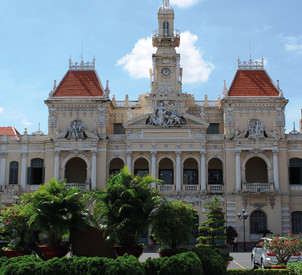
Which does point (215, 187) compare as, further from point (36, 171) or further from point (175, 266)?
point (175, 266)

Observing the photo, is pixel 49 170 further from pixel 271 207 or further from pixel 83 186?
pixel 271 207

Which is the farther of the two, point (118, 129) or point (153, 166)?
point (118, 129)

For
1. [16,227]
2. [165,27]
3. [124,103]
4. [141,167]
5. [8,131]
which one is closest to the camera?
[16,227]

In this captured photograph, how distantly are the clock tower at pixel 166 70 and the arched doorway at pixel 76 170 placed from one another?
909 cm

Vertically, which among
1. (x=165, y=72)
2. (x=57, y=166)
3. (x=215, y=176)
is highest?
(x=165, y=72)

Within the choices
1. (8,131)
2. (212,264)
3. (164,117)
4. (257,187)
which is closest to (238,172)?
(257,187)

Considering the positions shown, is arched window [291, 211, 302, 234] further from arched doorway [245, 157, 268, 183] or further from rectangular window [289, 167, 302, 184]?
arched doorway [245, 157, 268, 183]

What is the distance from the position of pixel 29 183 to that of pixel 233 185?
21.5 meters

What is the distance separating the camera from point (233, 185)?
49.2m

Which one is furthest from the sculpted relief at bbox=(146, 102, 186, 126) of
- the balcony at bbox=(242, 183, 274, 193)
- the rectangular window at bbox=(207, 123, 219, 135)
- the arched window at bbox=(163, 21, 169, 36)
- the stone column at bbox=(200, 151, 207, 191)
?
the arched window at bbox=(163, 21, 169, 36)

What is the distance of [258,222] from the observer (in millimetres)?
48594

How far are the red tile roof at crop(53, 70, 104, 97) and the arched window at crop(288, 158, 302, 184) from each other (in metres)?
21.8

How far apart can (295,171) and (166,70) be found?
701 inches

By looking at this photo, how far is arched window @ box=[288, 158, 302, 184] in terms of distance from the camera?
1976 inches
